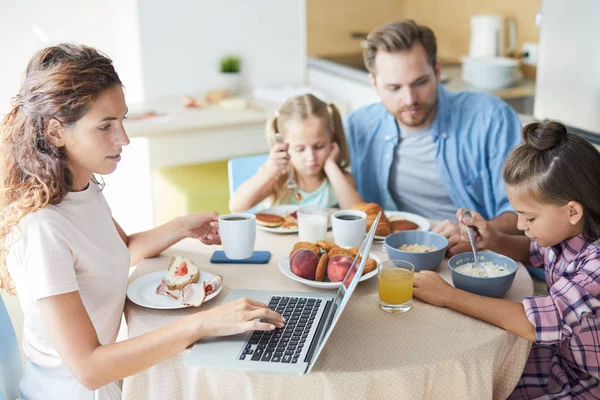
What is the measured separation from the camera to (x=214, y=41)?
3402mm

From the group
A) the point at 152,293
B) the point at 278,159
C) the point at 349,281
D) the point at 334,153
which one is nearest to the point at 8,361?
the point at 152,293

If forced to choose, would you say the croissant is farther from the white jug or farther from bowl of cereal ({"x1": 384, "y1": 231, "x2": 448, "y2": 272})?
the white jug

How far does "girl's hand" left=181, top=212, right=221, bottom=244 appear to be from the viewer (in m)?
1.59

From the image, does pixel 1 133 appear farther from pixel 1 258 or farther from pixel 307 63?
pixel 307 63

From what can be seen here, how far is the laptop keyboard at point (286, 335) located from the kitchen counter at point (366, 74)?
6.13 feet

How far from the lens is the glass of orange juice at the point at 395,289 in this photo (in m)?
1.27

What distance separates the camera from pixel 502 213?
192 cm

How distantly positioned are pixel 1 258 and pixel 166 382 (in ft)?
1.31

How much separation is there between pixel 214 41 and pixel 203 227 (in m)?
2.00

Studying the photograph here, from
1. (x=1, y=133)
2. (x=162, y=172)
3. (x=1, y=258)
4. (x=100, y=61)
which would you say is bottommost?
(x=162, y=172)

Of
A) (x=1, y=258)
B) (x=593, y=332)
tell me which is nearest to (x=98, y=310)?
(x=1, y=258)

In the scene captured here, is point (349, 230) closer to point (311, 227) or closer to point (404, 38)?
point (311, 227)

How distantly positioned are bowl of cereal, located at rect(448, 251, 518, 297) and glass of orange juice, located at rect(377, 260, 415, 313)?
0.11 m

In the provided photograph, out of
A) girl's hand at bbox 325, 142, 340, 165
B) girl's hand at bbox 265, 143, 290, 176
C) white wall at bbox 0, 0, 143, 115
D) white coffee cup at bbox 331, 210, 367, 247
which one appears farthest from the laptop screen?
white wall at bbox 0, 0, 143, 115
